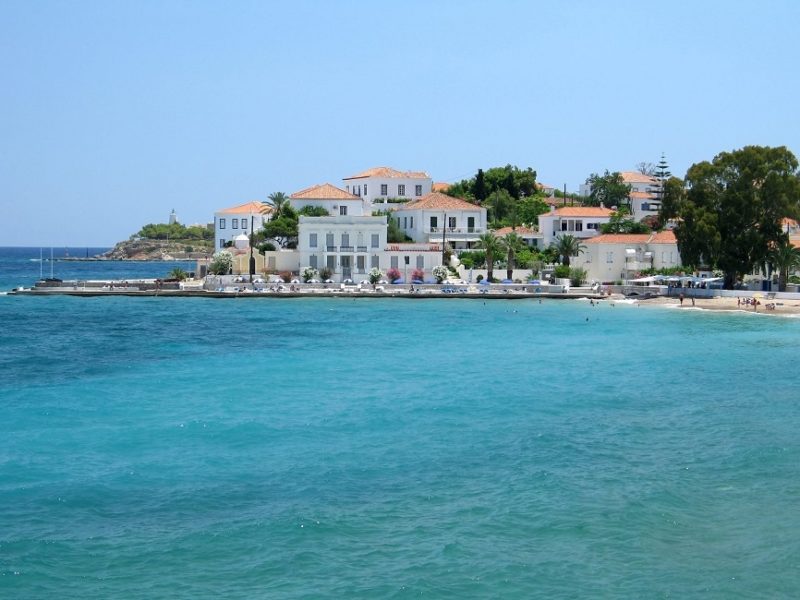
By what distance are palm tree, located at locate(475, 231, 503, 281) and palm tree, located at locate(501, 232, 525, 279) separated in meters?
0.59

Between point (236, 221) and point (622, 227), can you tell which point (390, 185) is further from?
point (622, 227)

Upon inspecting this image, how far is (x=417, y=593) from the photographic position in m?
13.4

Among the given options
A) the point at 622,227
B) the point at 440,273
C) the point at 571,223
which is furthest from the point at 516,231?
the point at 440,273

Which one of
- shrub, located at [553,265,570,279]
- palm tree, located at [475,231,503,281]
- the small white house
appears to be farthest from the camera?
the small white house

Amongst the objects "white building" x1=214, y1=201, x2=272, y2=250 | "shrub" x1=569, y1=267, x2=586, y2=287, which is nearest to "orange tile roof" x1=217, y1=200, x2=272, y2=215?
"white building" x1=214, y1=201, x2=272, y2=250

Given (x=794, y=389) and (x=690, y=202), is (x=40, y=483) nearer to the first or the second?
(x=794, y=389)

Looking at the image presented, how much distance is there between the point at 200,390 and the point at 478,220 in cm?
5526

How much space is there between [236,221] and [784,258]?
46271 millimetres

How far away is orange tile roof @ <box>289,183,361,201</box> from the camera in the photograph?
8325 cm

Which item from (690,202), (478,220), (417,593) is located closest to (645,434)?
(417,593)

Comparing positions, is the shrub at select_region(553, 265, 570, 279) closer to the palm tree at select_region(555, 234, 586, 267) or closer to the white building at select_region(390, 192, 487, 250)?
the palm tree at select_region(555, 234, 586, 267)

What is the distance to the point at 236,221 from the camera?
3447 inches

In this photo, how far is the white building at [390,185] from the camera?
93.1 metres

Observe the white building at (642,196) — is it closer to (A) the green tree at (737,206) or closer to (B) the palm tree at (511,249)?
(B) the palm tree at (511,249)
